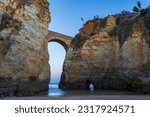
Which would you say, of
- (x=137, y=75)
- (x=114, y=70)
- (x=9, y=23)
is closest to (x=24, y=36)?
(x=9, y=23)

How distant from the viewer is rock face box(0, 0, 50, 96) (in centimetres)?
1537

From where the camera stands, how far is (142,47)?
23.0m

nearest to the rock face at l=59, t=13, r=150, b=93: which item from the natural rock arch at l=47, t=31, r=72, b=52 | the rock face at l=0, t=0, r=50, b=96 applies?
the rock face at l=0, t=0, r=50, b=96

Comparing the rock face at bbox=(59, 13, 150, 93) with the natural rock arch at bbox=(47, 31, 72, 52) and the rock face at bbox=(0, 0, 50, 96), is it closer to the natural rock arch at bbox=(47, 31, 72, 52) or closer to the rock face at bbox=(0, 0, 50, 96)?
the rock face at bbox=(0, 0, 50, 96)

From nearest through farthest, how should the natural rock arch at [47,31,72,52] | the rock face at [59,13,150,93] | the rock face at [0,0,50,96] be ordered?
the rock face at [0,0,50,96]
the rock face at [59,13,150,93]
the natural rock arch at [47,31,72,52]

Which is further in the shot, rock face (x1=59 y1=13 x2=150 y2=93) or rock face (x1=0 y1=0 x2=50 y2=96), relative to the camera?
rock face (x1=59 y1=13 x2=150 y2=93)

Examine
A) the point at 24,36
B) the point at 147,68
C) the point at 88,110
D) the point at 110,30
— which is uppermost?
the point at 110,30

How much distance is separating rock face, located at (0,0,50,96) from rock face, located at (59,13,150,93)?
7.71 meters

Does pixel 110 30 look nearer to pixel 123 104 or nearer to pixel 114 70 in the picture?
pixel 114 70

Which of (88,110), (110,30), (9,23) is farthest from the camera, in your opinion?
(110,30)

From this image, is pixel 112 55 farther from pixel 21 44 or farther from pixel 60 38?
pixel 60 38

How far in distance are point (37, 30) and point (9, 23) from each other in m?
3.76

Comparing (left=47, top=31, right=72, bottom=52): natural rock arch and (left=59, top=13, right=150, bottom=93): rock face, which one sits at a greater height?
(left=47, top=31, right=72, bottom=52): natural rock arch

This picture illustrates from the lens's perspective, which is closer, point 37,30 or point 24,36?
point 24,36
